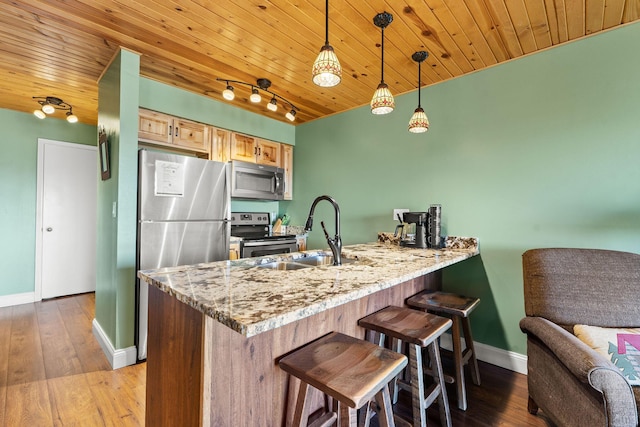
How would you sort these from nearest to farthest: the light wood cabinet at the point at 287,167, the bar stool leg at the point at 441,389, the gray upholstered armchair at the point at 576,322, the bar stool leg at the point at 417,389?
the gray upholstered armchair at the point at 576,322 → the bar stool leg at the point at 417,389 → the bar stool leg at the point at 441,389 → the light wood cabinet at the point at 287,167

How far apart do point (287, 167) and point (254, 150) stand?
54 cm

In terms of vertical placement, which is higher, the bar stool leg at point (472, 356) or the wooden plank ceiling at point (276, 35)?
the wooden plank ceiling at point (276, 35)

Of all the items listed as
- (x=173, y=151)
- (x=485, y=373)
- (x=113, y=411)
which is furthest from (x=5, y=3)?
(x=485, y=373)

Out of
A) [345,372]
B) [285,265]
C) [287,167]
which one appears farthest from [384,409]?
[287,167]

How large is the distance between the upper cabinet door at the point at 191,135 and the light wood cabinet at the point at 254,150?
1.09 feet

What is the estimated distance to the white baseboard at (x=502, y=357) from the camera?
214 cm

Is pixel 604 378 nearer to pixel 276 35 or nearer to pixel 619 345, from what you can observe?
pixel 619 345

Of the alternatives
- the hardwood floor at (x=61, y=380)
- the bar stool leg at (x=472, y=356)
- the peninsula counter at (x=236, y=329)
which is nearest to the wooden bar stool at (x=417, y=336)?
the peninsula counter at (x=236, y=329)

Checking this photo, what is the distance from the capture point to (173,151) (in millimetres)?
3174

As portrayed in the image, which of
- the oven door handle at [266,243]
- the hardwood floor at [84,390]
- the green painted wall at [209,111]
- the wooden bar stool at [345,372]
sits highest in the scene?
the green painted wall at [209,111]

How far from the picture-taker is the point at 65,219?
388 cm

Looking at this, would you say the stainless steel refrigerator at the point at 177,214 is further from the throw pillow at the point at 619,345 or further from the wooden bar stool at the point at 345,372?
the throw pillow at the point at 619,345

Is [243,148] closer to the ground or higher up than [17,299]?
higher up

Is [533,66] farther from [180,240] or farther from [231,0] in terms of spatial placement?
[180,240]
